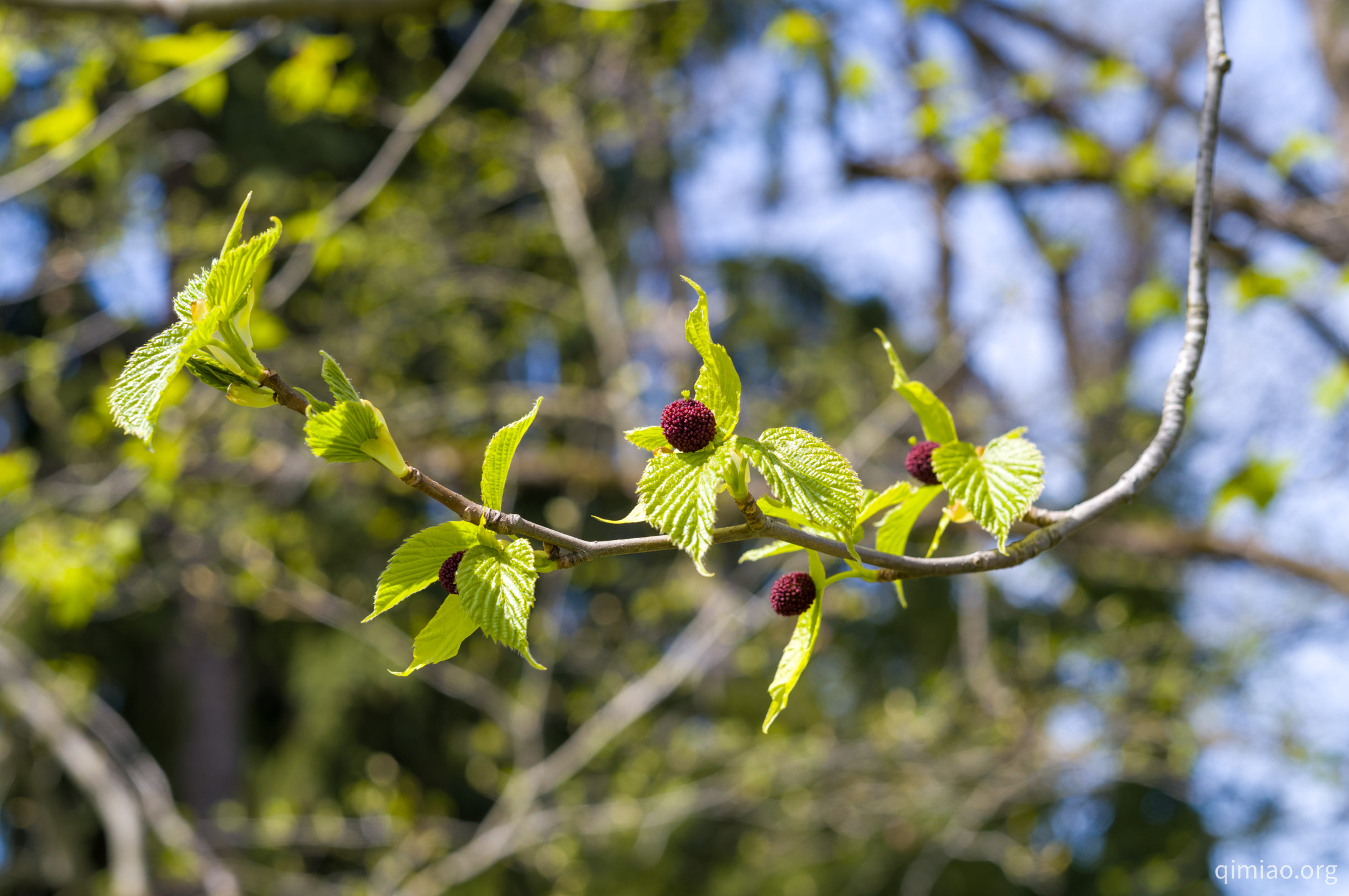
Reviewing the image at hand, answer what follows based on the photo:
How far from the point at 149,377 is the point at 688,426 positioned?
35cm

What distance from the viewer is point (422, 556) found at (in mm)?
592

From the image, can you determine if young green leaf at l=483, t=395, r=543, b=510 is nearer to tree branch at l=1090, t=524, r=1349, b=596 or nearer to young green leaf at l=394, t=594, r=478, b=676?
young green leaf at l=394, t=594, r=478, b=676

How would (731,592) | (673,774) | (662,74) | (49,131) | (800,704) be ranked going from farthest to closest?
(800,704) < (662,74) < (673,774) < (731,592) < (49,131)

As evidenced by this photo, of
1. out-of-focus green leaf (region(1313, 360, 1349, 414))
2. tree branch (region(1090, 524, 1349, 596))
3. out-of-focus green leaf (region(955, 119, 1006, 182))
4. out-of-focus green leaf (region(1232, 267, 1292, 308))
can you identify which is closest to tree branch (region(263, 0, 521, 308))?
out-of-focus green leaf (region(955, 119, 1006, 182))

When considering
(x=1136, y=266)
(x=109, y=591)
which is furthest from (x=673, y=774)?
(x=1136, y=266)

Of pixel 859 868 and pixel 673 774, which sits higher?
pixel 673 774

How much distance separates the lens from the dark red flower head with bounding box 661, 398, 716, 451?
0.57 meters

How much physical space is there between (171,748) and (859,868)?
15.9 feet

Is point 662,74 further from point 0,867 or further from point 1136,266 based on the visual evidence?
point 0,867

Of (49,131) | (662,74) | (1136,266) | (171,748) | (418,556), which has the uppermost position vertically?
(418,556)

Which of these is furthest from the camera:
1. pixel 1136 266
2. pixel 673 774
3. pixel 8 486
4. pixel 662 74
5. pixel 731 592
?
pixel 1136 266

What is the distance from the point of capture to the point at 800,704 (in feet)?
17.4

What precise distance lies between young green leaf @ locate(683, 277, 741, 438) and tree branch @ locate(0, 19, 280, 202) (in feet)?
7.09

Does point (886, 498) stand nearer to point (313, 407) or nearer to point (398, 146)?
point (313, 407)
